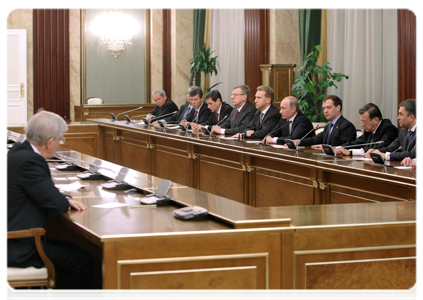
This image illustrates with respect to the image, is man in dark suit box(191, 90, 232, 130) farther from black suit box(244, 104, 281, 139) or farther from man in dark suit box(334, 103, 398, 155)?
man in dark suit box(334, 103, 398, 155)

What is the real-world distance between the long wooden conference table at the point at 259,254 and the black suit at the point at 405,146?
72.8 inches

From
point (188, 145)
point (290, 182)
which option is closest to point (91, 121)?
point (188, 145)

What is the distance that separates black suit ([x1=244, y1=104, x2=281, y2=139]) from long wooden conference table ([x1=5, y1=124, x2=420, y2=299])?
3.76m

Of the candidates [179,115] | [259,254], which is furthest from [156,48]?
[259,254]

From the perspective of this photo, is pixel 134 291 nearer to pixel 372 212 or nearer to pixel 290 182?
pixel 372 212

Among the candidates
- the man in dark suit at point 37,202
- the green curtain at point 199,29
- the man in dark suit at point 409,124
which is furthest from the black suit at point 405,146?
the green curtain at point 199,29

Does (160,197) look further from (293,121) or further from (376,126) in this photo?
(293,121)

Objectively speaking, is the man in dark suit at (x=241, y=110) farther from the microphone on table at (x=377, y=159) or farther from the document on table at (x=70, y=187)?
the document on table at (x=70, y=187)

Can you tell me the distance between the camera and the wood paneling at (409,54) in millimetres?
6648

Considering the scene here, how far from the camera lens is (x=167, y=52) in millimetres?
12148

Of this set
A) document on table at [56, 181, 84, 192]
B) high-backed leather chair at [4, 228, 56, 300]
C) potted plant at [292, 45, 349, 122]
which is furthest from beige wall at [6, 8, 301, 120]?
high-backed leather chair at [4, 228, 56, 300]

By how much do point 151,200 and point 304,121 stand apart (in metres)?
3.39

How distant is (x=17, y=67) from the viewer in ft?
36.2

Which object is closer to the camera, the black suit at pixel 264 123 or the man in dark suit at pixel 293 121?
the man in dark suit at pixel 293 121
